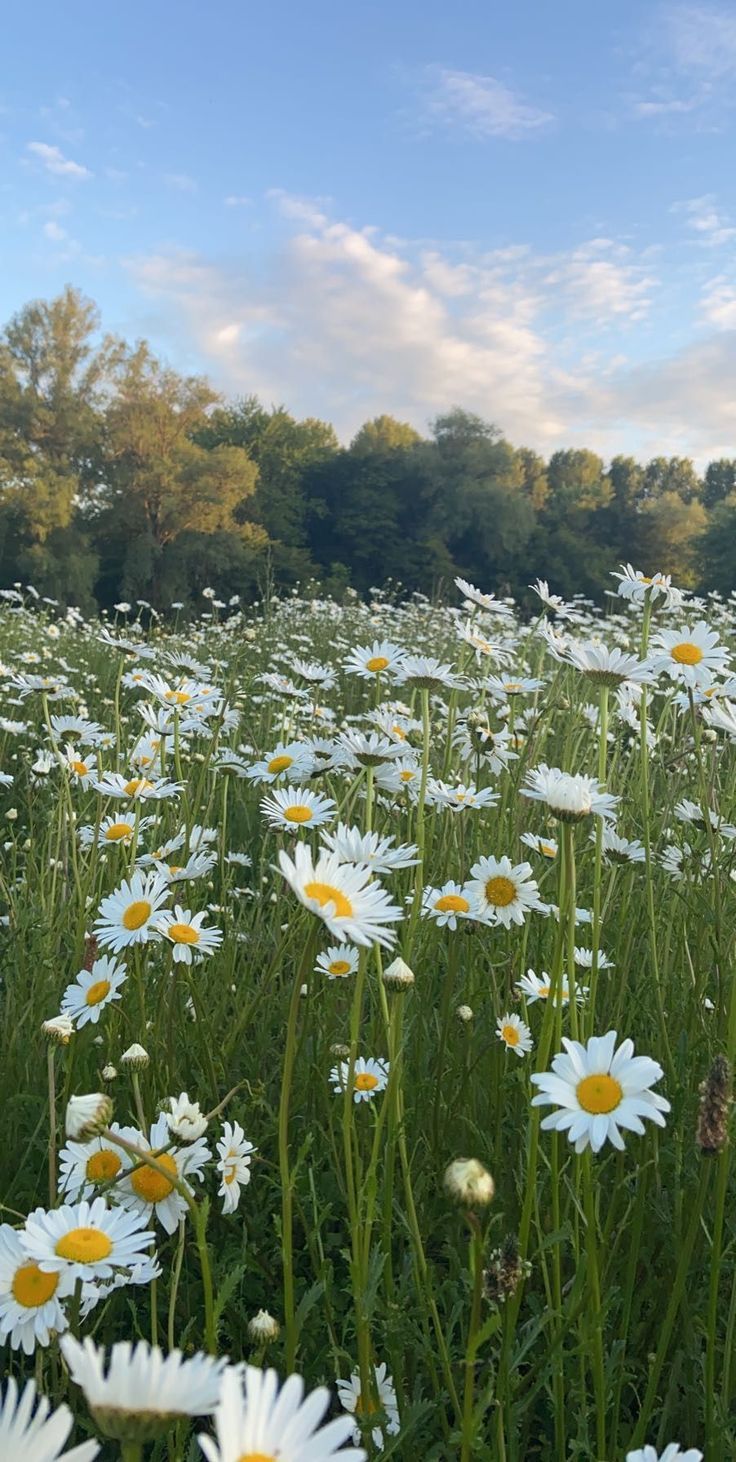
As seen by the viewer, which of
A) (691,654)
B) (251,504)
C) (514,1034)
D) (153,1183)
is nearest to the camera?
(153,1183)

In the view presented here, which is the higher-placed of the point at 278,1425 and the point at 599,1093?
the point at 599,1093

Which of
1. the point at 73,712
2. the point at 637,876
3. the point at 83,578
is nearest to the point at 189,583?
the point at 83,578

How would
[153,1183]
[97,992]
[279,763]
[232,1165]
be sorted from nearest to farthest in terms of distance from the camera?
[153,1183], [232,1165], [97,992], [279,763]

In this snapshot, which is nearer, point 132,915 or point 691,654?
point 132,915

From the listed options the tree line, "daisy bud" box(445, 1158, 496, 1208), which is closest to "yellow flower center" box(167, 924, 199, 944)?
"daisy bud" box(445, 1158, 496, 1208)

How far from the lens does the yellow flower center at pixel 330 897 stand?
0.93m

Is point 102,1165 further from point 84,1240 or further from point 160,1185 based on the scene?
point 84,1240

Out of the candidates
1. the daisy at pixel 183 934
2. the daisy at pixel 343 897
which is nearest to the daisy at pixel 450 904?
the daisy at pixel 183 934

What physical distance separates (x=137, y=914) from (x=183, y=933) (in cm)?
12

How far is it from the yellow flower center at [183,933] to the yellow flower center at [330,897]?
709 millimetres

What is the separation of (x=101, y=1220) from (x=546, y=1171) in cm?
81

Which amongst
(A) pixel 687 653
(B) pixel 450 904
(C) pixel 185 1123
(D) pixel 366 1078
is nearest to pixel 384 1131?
(D) pixel 366 1078

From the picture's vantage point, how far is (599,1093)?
0.95m

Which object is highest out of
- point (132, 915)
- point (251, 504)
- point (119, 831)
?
point (251, 504)
